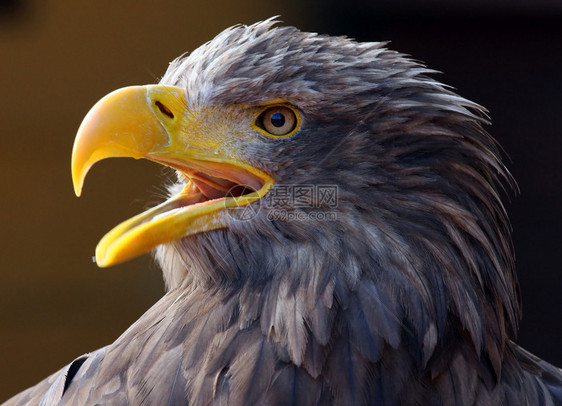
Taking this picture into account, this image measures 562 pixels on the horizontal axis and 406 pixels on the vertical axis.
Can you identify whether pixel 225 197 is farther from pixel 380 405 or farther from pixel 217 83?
pixel 380 405

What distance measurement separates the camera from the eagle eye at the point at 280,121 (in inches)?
60.9

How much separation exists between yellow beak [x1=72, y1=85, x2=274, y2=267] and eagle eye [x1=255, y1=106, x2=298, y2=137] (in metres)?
0.10

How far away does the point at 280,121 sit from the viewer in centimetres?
155

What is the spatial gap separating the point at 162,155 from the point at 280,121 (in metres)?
0.27

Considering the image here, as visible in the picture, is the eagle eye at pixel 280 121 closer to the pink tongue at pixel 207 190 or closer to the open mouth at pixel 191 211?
the open mouth at pixel 191 211

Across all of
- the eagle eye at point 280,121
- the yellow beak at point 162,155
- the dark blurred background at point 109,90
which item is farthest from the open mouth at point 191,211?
the dark blurred background at point 109,90

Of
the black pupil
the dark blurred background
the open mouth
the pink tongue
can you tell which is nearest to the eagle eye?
the black pupil

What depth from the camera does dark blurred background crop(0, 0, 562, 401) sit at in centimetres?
357

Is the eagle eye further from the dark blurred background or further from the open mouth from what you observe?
the dark blurred background

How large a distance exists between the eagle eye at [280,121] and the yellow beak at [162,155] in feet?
0.32

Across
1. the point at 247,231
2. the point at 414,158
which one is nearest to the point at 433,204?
the point at 414,158

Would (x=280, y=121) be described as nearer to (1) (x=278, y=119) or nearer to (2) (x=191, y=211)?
(1) (x=278, y=119)

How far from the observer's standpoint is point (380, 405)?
1420 millimetres

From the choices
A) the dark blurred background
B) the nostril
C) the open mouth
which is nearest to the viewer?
the open mouth
